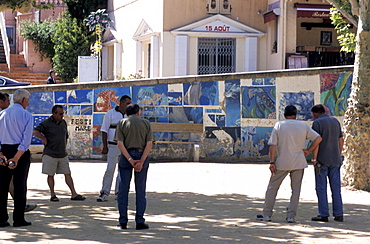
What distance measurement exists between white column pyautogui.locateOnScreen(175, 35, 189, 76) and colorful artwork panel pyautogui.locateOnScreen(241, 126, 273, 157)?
29.8 ft

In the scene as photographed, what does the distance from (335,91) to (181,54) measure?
985cm

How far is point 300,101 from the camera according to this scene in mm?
17453

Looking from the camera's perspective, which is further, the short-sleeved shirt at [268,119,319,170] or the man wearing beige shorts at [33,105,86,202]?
the man wearing beige shorts at [33,105,86,202]

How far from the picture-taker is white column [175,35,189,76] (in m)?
26.0

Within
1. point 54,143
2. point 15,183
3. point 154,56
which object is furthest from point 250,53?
point 15,183

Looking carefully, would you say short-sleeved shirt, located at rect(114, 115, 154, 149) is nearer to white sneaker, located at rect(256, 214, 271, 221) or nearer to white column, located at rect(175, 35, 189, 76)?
white sneaker, located at rect(256, 214, 271, 221)

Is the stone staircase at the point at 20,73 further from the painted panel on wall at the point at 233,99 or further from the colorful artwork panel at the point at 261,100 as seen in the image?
the colorful artwork panel at the point at 261,100

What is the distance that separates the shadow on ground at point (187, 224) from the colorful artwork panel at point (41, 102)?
6428 mm

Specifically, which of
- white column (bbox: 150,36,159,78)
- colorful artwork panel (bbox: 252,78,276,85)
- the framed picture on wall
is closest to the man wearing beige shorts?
colorful artwork panel (bbox: 252,78,276,85)

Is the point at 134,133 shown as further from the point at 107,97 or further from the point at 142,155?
the point at 107,97

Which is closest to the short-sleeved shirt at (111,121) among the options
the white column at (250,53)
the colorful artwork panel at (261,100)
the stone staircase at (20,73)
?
the colorful artwork panel at (261,100)

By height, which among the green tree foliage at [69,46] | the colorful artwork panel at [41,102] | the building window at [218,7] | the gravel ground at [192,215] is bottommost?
the gravel ground at [192,215]

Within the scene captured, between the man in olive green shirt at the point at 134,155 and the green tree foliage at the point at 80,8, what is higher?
the green tree foliage at the point at 80,8

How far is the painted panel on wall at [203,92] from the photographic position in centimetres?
1755
